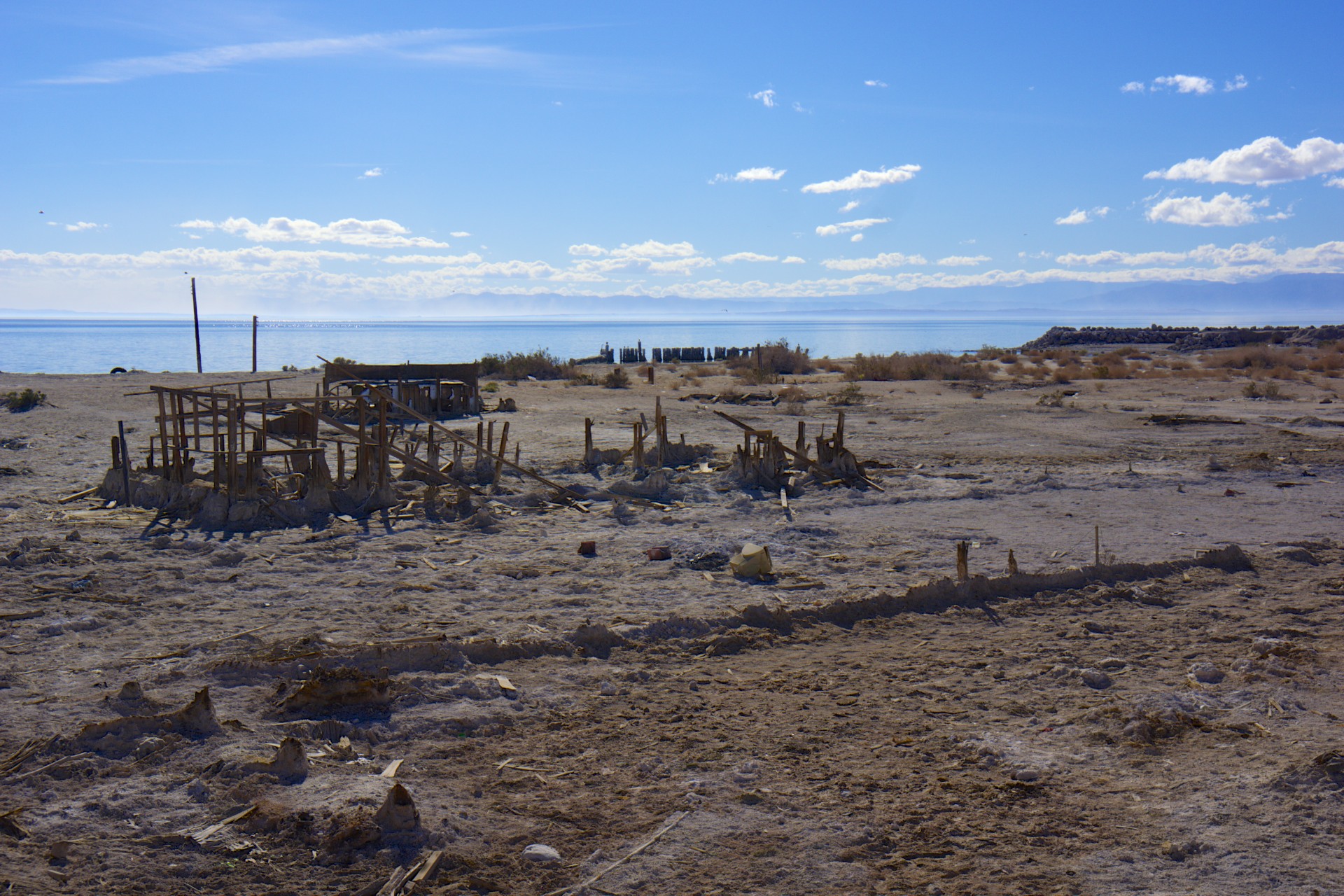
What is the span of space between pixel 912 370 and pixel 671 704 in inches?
1174

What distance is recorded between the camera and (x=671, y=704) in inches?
227

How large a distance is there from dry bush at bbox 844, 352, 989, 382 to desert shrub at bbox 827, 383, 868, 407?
24.4ft

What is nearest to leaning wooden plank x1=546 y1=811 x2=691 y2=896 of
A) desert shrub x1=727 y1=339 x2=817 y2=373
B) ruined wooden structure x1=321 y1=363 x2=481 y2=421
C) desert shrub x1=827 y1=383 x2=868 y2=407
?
ruined wooden structure x1=321 y1=363 x2=481 y2=421

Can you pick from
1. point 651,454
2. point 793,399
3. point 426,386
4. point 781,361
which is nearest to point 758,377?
point 781,361

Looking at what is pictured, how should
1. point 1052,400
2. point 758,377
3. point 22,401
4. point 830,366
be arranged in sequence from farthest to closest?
point 830,366 < point 758,377 < point 1052,400 < point 22,401

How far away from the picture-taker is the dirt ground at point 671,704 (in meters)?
4.01

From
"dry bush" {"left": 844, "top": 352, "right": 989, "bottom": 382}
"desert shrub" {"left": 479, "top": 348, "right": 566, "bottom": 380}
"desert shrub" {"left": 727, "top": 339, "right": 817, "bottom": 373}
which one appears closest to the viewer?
"dry bush" {"left": 844, "top": 352, "right": 989, "bottom": 382}

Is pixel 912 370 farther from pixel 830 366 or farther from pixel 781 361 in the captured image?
pixel 781 361

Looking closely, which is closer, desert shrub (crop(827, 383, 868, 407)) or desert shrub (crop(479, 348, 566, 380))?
desert shrub (crop(827, 383, 868, 407))

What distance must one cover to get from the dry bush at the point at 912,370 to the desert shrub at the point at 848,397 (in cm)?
744

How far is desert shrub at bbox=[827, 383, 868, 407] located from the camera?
81.7 ft

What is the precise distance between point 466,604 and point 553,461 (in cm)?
699

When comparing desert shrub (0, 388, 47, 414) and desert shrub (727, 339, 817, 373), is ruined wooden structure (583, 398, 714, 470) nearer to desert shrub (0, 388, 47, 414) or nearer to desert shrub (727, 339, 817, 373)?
desert shrub (0, 388, 47, 414)

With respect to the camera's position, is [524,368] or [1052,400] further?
[524,368]
